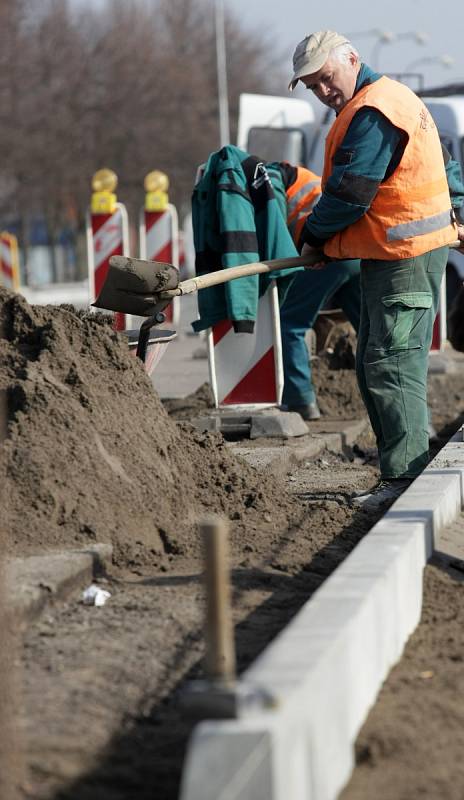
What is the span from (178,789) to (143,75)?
48.4m

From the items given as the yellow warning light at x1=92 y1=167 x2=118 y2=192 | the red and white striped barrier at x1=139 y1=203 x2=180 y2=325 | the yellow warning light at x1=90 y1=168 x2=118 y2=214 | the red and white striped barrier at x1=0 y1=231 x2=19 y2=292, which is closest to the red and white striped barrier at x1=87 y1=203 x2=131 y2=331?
the yellow warning light at x1=90 y1=168 x2=118 y2=214

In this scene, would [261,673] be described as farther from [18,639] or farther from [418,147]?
[418,147]

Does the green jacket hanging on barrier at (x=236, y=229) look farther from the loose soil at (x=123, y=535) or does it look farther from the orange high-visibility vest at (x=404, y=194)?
the orange high-visibility vest at (x=404, y=194)

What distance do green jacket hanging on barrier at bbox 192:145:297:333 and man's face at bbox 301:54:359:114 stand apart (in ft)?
6.61

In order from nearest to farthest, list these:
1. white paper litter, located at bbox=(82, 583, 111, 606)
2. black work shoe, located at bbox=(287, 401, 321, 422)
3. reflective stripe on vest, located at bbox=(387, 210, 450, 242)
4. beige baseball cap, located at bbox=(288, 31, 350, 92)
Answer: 1. white paper litter, located at bbox=(82, 583, 111, 606)
2. beige baseball cap, located at bbox=(288, 31, 350, 92)
3. reflective stripe on vest, located at bbox=(387, 210, 450, 242)
4. black work shoe, located at bbox=(287, 401, 321, 422)

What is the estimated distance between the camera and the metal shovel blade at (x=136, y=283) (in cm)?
675

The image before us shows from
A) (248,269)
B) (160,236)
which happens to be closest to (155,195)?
(160,236)

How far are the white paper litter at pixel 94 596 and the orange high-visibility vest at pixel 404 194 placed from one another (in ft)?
8.79

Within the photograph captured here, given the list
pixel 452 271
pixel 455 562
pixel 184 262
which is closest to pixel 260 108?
pixel 452 271

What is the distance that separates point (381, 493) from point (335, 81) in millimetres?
2042

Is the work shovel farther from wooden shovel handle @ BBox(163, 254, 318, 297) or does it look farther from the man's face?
the man's face

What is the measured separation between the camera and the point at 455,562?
17.5 feet

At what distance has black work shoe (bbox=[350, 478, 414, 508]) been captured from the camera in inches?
265

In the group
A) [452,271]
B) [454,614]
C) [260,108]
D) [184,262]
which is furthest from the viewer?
[184,262]
